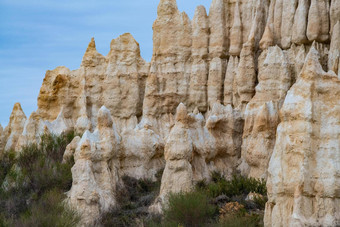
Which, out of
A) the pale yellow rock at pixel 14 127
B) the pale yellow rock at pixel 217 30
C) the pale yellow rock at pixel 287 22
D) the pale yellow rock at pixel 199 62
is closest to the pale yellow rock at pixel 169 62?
the pale yellow rock at pixel 199 62

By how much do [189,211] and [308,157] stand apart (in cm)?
424

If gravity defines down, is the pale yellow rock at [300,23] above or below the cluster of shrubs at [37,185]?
above

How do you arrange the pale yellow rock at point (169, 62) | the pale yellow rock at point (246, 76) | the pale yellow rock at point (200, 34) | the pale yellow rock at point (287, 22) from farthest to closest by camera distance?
1. the pale yellow rock at point (169, 62)
2. the pale yellow rock at point (200, 34)
3. the pale yellow rock at point (246, 76)
4. the pale yellow rock at point (287, 22)

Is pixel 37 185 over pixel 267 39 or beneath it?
beneath

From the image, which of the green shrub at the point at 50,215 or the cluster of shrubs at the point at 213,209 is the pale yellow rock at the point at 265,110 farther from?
the green shrub at the point at 50,215

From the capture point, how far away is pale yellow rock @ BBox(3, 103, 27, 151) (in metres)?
30.9

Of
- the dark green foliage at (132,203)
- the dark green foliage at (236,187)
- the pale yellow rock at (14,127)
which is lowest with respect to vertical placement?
the dark green foliage at (132,203)

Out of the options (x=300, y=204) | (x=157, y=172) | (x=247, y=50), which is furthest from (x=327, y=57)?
(x=300, y=204)

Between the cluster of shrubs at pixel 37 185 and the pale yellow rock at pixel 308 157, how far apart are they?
5442 millimetres

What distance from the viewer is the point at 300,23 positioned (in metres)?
24.4

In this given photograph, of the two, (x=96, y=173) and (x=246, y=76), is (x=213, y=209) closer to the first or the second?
(x=96, y=173)

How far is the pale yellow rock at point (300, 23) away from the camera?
24266mm

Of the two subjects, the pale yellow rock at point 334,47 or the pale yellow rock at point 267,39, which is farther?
the pale yellow rock at point 267,39

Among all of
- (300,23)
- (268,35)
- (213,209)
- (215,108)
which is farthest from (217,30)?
(213,209)
